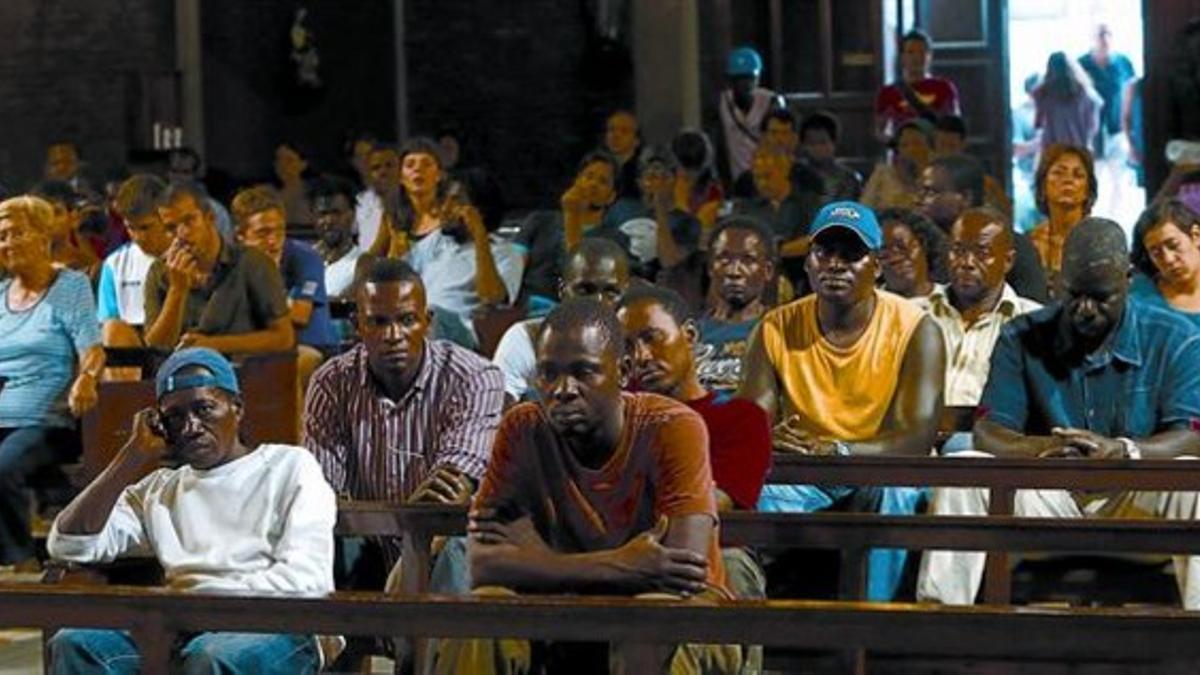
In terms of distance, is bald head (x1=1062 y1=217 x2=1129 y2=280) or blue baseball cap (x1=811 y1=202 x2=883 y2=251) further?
blue baseball cap (x1=811 y1=202 x2=883 y2=251)

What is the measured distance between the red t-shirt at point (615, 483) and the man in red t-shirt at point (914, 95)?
11.2 m

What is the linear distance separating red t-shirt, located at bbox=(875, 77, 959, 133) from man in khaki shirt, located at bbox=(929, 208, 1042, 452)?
7809mm

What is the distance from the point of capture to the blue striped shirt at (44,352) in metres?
11.3

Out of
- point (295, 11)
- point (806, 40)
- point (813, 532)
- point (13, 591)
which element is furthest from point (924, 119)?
point (13, 591)

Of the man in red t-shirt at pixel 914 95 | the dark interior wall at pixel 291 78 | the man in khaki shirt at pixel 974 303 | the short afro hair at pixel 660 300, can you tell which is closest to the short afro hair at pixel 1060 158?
the man in khaki shirt at pixel 974 303

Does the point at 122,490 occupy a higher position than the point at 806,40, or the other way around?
the point at 806,40

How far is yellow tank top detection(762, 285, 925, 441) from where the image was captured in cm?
871

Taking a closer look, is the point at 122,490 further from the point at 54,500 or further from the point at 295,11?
the point at 295,11

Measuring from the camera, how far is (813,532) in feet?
22.9

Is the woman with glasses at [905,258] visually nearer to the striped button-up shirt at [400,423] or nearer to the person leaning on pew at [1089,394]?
the person leaning on pew at [1089,394]

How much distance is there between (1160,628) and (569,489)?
5.80 ft

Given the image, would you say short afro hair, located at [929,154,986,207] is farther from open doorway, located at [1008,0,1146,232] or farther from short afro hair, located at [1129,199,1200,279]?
open doorway, located at [1008,0,1146,232]

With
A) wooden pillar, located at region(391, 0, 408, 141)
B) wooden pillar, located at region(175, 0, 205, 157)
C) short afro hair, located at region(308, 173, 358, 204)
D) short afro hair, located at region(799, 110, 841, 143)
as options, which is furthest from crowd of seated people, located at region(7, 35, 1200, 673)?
wooden pillar, located at region(391, 0, 408, 141)

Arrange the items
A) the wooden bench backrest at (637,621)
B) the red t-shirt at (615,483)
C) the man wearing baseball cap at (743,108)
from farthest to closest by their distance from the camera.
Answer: the man wearing baseball cap at (743,108), the red t-shirt at (615,483), the wooden bench backrest at (637,621)
